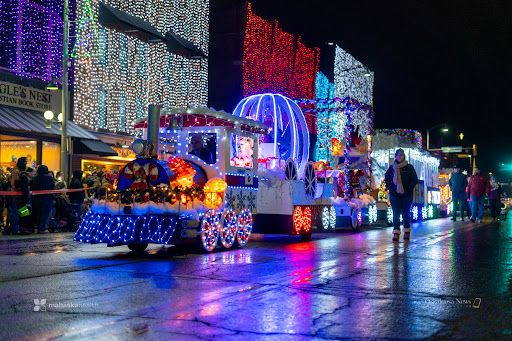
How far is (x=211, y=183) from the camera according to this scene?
462 inches

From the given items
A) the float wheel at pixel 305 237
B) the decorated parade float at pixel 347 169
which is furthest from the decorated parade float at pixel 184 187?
the decorated parade float at pixel 347 169

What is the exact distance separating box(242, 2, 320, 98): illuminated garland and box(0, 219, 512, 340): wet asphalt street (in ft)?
98.5

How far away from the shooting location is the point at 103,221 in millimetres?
10914

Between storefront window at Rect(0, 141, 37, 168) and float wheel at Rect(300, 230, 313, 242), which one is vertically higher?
storefront window at Rect(0, 141, 37, 168)

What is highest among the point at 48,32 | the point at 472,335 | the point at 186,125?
the point at 48,32

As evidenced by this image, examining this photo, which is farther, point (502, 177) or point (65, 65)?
point (502, 177)

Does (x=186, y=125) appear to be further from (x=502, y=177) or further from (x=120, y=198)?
(x=502, y=177)

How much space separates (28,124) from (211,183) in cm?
1362

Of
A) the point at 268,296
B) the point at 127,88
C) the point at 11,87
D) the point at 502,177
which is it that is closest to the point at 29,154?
the point at 11,87

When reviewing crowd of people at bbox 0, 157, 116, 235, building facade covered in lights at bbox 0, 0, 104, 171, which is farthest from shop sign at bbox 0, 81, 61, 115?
crowd of people at bbox 0, 157, 116, 235

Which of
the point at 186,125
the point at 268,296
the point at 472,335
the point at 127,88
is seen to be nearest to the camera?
the point at 472,335

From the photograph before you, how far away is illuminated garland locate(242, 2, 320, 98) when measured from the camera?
40.3m

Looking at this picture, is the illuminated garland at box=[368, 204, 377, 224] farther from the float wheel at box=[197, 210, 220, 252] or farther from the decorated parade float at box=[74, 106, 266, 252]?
the float wheel at box=[197, 210, 220, 252]

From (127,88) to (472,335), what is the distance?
2713 centimetres
